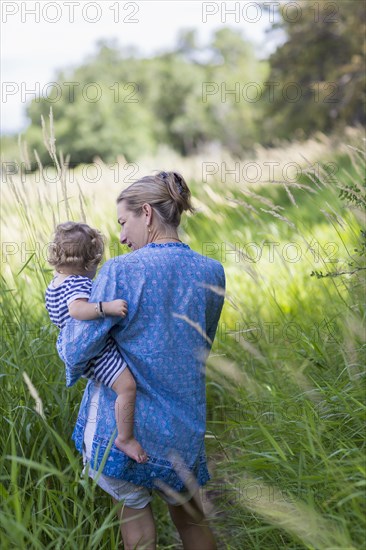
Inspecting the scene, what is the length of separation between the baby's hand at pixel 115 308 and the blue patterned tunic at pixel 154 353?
34mm

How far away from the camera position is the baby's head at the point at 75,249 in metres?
2.29

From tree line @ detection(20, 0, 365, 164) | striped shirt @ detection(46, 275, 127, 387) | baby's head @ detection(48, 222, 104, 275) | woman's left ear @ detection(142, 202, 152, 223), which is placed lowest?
tree line @ detection(20, 0, 365, 164)

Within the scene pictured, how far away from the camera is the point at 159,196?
7.56 ft

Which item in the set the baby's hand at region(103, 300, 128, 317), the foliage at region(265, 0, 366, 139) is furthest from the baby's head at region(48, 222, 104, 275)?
the foliage at region(265, 0, 366, 139)

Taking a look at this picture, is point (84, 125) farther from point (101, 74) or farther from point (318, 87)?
point (318, 87)

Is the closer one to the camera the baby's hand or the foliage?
the baby's hand

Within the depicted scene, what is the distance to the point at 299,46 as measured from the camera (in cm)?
1948

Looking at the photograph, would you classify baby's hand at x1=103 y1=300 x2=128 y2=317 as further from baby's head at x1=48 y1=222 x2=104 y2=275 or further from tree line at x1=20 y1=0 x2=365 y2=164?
tree line at x1=20 y1=0 x2=365 y2=164

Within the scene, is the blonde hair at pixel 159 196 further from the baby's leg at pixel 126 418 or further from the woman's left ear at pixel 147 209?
the baby's leg at pixel 126 418

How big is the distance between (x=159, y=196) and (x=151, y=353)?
1.65 ft

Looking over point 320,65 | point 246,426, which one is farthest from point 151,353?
point 320,65

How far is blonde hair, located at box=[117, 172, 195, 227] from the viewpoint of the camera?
2301 mm

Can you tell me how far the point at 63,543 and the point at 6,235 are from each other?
1.95m

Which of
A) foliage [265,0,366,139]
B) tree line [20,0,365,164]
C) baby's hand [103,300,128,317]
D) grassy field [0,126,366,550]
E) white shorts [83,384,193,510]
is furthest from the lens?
tree line [20,0,365,164]
